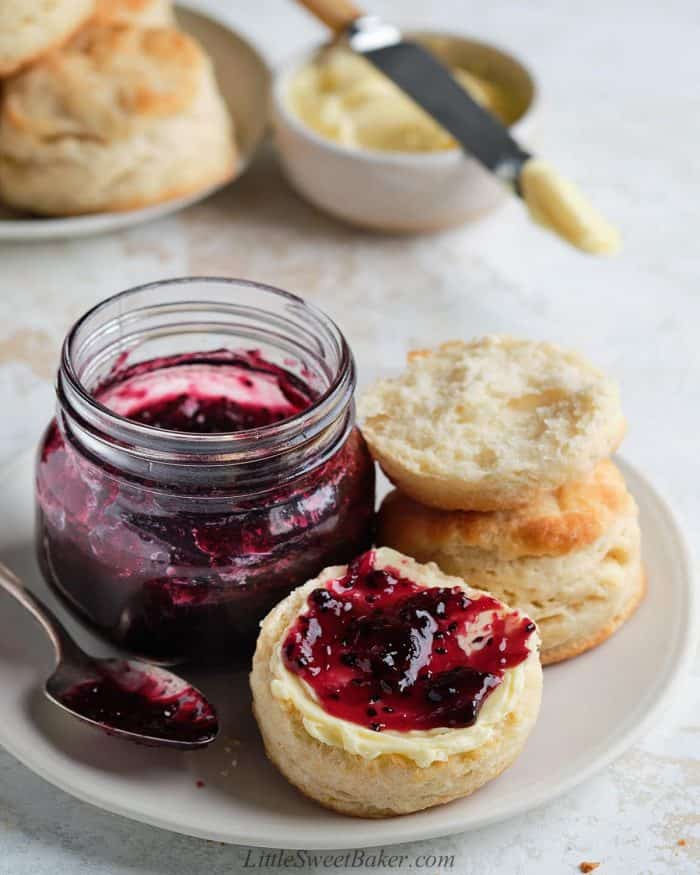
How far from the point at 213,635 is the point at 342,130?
2.06m

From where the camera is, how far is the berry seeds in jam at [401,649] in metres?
1.93

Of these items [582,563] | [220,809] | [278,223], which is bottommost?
[278,223]

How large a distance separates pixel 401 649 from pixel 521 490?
382 mm

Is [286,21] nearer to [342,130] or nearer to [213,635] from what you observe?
[342,130]

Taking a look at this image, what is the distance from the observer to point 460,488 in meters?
2.19

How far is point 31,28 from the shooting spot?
3.52m

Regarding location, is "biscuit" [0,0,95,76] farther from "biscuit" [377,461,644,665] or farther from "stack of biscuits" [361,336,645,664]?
"biscuit" [377,461,644,665]

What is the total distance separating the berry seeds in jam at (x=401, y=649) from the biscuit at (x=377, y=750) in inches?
0.9

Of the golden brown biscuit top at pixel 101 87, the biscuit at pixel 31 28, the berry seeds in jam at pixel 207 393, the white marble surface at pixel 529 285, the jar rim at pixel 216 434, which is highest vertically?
the jar rim at pixel 216 434

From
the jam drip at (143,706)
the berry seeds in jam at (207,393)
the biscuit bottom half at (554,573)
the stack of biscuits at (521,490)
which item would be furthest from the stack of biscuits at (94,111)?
the jam drip at (143,706)

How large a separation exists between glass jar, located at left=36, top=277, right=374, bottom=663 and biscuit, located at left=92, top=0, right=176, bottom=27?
1.74 m

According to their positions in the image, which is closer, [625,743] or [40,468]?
[625,743]

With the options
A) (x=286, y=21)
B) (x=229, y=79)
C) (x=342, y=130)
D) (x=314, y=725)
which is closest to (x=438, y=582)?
(x=314, y=725)

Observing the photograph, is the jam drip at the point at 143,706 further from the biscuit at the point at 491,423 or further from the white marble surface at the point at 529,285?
the biscuit at the point at 491,423
